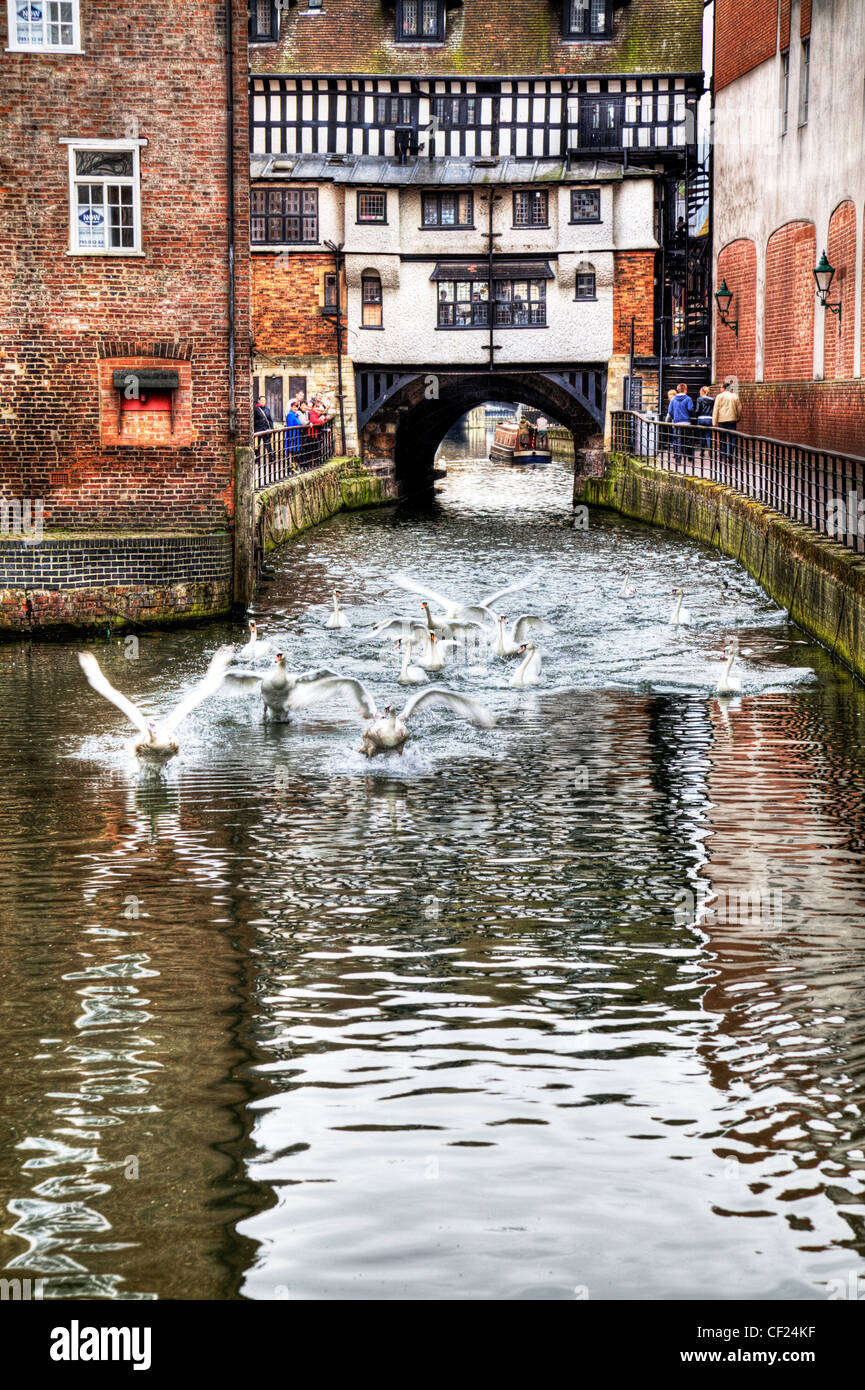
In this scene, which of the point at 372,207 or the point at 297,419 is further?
the point at 372,207

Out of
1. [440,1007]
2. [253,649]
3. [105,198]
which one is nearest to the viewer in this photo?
[440,1007]

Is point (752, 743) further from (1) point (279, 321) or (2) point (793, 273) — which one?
(1) point (279, 321)

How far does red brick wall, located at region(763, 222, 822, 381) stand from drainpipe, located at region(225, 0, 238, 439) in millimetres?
11705

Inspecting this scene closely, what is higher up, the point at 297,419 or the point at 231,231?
the point at 231,231

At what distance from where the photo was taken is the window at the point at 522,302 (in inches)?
1720

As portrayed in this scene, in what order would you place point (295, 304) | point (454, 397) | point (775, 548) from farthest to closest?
point (454, 397) → point (295, 304) → point (775, 548)

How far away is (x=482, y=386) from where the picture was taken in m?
46.1

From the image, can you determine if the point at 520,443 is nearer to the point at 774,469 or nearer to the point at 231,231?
the point at 774,469

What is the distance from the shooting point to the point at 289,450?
34.0m

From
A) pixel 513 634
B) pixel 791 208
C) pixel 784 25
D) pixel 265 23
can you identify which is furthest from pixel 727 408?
pixel 265 23

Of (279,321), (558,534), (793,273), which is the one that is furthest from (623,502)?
(279,321)

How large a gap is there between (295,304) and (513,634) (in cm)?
2806

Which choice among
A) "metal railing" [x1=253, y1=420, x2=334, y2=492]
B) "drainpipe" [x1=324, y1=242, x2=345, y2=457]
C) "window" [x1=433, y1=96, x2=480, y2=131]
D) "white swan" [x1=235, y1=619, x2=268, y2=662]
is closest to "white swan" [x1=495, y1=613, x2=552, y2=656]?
"white swan" [x1=235, y1=619, x2=268, y2=662]

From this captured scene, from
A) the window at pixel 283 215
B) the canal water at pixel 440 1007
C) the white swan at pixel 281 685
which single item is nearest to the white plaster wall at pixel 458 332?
the window at pixel 283 215
